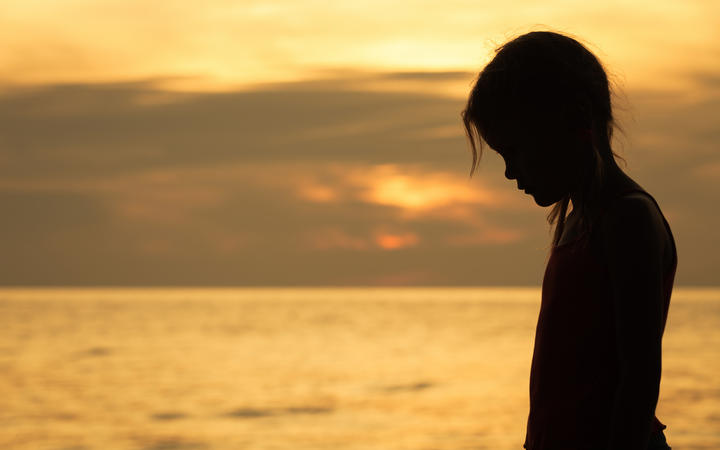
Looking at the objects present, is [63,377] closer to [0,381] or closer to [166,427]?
[0,381]

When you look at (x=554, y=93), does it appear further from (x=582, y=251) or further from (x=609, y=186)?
(x=582, y=251)

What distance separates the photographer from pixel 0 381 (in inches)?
1444

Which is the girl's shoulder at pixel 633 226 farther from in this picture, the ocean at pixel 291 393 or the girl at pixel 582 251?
the ocean at pixel 291 393

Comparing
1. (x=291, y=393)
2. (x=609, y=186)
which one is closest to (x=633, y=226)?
(x=609, y=186)

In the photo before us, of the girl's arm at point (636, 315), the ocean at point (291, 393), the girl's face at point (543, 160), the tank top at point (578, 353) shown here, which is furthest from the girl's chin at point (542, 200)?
the ocean at point (291, 393)

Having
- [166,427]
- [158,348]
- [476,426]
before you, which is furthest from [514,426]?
[158,348]

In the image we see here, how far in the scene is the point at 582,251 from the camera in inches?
85.2

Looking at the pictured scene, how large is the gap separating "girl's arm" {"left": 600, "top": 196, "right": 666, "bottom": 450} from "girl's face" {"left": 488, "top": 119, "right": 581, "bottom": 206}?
0.20 metres

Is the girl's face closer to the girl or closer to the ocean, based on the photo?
the girl

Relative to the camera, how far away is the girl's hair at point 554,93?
2.19m

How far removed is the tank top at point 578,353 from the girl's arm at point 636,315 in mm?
63

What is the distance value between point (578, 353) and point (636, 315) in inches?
6.7

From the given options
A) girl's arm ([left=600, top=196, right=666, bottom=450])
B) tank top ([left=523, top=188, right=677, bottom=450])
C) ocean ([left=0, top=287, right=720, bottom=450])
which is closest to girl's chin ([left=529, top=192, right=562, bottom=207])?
tank top ([left=523, top=188, right=677, bottom=450])

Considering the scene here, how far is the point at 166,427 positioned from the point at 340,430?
4440 mm
